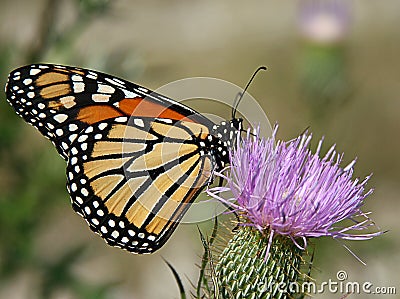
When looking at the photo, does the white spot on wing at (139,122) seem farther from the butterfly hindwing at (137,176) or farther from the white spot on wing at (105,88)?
the white spot on wing at (105,88)

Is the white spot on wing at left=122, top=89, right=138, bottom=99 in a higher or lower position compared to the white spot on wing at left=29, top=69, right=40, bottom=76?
higher

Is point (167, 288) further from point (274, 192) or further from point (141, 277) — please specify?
point (274, 192)

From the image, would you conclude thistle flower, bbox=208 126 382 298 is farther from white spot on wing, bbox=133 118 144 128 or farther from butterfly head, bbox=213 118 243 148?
white spot on wing, bbox=133 118 144 128

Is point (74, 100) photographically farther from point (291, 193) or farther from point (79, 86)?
point (291, 193)

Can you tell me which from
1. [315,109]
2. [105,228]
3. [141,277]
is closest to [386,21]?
[141,277]

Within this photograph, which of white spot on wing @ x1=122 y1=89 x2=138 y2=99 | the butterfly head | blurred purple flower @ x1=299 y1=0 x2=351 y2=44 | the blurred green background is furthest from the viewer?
blurred purple flower @ x1=299 y1=0 x2=351 y2=44

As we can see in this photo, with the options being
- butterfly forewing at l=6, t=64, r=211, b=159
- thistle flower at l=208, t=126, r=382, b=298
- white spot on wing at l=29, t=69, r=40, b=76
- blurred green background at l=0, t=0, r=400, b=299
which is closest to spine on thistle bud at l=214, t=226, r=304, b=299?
thistle flower at l=208, t=126, r=382, b=298

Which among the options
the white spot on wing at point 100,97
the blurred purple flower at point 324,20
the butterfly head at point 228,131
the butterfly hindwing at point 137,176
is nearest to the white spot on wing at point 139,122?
the butterfly hindwing at point 137,176

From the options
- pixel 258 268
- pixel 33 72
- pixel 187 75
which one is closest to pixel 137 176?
pixel 33 72
